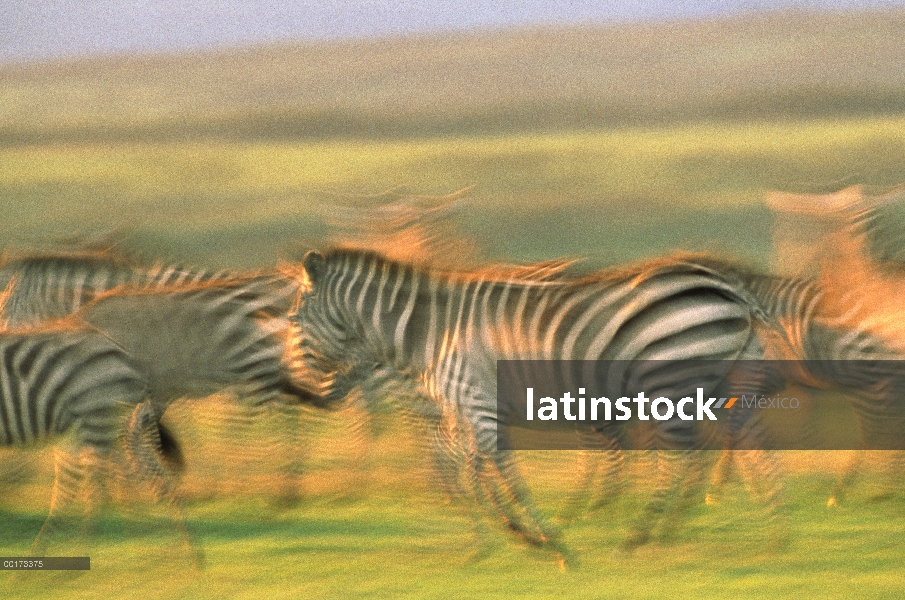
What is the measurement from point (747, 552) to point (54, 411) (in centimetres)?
219

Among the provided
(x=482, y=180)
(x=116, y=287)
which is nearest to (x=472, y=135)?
(x=482, y=180)

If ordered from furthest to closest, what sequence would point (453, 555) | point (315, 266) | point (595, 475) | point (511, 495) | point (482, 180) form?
point (482, 180), point (595, 475), point (453, 555), point (315, 266), point (511, 495)

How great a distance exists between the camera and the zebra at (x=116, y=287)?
13.5 ft

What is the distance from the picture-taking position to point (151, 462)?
12.5 ft

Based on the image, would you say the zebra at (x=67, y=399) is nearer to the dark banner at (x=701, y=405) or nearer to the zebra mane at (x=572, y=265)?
the zebra mane at (x=572, y=265)

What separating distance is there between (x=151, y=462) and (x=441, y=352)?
3.43 ft

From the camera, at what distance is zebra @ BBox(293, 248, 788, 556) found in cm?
349

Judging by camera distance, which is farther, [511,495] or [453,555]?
[453,555]

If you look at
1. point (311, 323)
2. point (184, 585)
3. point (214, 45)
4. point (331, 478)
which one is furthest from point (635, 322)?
point (214, 45)

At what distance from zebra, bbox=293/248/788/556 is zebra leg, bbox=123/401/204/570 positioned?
58cm

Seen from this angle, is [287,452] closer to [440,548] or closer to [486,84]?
[440,548]

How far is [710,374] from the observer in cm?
351

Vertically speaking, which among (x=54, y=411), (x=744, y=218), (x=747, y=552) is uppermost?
(x=744, y=218)

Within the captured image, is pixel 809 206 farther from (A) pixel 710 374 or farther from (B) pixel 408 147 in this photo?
(B) pixel 408 147
